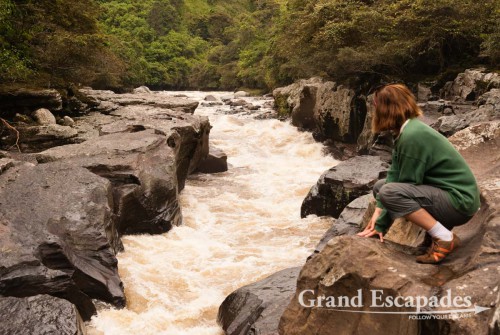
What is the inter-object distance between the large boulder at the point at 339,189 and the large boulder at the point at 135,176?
122 inches

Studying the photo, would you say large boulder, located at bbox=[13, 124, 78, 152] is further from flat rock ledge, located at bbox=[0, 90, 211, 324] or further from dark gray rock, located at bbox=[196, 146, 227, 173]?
dark gray rock, located at bbox=[196, 146, 227, 173]

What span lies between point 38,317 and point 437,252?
3.82 metres

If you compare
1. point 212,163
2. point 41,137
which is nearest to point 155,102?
point 212,163

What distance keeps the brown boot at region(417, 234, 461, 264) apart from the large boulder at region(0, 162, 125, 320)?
421 centimetres

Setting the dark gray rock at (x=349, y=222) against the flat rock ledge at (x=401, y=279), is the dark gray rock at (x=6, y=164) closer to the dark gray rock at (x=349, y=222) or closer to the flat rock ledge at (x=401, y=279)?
the dark gray rock at (x=349, y=222)

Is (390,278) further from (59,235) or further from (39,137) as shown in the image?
(39,137)

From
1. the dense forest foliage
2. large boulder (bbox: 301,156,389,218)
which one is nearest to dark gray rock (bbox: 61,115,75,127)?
the dense forest foliage

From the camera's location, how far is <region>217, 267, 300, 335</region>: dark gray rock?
4.91 metres

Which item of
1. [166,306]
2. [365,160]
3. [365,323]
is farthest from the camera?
[365,160]

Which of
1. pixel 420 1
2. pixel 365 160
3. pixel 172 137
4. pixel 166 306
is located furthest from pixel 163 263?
pixel 420 1

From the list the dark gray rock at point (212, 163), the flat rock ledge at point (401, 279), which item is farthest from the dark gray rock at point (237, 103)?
the flat rock ledge at point (401, 279)

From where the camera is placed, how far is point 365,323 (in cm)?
331

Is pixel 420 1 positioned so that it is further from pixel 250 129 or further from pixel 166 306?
pixel 166 306

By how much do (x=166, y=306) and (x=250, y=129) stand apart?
15.7 metres
